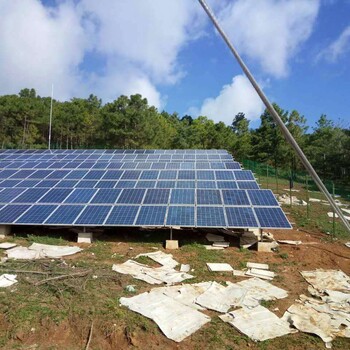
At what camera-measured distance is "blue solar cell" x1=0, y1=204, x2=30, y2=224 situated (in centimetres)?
1250

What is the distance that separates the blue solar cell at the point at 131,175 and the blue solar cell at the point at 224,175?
14.4ft

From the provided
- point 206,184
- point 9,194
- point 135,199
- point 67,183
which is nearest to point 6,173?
point 9,194

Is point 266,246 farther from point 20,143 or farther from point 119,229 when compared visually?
point 20,143

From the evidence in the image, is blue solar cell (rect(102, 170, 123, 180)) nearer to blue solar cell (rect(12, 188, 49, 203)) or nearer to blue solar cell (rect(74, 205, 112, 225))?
blue solar cell (rect(12, 188, 49, 203))

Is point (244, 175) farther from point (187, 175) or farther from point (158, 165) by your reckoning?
point (158, 165)

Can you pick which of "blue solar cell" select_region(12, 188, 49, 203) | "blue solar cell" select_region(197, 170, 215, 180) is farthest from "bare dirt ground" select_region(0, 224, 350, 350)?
"blue solar cell" select_region(197, 170, 215, 180)

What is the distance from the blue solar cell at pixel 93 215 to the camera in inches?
481

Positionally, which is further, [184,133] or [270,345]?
[184,133]

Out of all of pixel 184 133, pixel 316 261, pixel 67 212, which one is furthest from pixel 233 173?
pixel 184 133

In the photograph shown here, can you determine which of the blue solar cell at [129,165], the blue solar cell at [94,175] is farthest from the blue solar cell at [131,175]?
the blue solar cell at [129,165]

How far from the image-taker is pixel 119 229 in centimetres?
1408

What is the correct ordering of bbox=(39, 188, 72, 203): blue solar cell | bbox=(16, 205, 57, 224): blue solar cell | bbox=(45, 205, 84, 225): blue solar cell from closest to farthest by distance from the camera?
1. bbox=(45, 205, 84, 225): blue solar cell
2. bbox=(16, 205, 57, 224): blue solar cell
3. bbox=(39, 188, 72, 203): blue solar cell

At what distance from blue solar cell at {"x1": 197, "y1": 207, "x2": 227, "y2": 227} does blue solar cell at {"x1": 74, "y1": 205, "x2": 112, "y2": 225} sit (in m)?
3.65

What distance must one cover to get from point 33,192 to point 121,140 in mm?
29407
